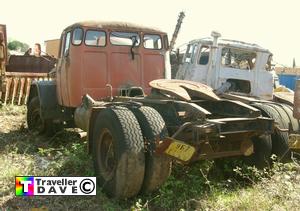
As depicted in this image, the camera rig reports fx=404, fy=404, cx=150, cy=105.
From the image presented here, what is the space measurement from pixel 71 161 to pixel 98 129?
105cm

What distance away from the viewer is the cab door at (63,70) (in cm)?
700

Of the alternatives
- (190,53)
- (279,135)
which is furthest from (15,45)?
(279,135)

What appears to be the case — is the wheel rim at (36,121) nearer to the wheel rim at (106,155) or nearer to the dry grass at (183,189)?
the dry grass at (183,189)

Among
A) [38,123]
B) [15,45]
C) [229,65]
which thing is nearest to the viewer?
[38,123]

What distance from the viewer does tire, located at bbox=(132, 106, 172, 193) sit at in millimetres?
4121

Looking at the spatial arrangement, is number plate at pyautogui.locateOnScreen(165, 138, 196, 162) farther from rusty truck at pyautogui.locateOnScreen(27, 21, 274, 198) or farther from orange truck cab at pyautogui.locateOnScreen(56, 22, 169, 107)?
orange truck cab at pyautogui.locateOnScreen(56, 22, 169, 107)

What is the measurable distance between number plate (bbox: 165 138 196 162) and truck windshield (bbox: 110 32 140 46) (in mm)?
3464

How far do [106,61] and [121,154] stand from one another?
312cm

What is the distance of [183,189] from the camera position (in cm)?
471

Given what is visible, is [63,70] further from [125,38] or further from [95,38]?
[125,38]

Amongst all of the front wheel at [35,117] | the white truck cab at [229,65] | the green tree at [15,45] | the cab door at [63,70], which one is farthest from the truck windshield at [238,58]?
the green tree at [15,45]

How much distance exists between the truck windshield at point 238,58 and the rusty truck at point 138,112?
3.38 metres

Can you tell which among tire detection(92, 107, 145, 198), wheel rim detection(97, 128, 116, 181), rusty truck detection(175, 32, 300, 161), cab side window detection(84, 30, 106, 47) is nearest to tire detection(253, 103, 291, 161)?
tire detection(92, 107, 145, 198)

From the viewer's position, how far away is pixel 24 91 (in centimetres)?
1188
